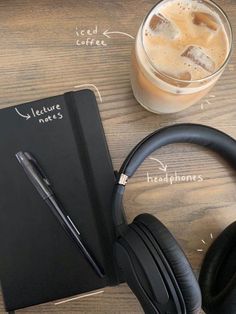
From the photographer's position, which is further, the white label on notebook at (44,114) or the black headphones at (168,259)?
the white label on notebook at (44,114)

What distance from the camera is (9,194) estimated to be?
0.56m

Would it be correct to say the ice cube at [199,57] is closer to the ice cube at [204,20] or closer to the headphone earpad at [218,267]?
the ice cube at [204,20]

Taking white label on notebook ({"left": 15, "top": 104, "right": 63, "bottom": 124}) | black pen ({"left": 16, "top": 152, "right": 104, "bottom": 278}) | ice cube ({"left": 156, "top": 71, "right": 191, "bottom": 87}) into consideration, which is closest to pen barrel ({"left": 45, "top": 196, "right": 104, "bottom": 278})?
black pen ({"left": 16, "top": 152, "right": 104, "bottom": 278})

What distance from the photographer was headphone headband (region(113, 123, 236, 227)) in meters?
0.53

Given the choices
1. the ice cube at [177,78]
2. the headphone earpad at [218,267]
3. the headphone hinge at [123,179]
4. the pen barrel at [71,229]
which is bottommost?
the headphone earpad at [218,267]

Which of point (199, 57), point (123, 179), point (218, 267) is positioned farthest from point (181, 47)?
point (218, 267)

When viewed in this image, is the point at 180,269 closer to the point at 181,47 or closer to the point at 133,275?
the point at 133,275

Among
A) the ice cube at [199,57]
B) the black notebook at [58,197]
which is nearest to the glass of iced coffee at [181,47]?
the ice cube at [199,57]

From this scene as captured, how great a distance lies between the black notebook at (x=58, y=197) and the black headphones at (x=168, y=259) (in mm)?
47

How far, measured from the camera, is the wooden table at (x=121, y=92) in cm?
58

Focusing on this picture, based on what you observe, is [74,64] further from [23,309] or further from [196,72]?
[23,309]

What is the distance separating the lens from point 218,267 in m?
0.55

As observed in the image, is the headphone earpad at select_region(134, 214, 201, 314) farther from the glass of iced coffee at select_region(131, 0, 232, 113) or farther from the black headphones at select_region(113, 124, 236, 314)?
the glass of iced coffee at select_region(131, 0, 232, 113)

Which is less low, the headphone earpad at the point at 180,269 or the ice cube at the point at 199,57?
the ice cube at the point at 199,57
